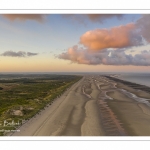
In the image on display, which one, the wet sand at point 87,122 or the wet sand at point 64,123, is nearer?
the wet sand at point 64,123

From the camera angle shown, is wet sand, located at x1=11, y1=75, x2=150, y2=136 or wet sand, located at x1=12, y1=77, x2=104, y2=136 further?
wet sand, located at x1=11, y1=75, x2=150, y2=136

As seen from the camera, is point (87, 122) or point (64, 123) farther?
point (87, 122)
